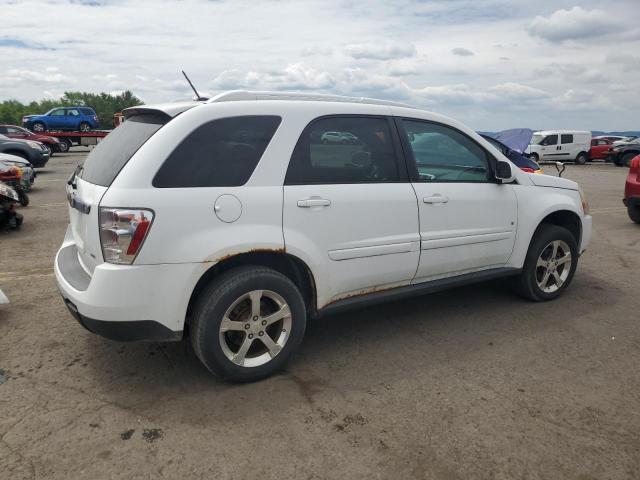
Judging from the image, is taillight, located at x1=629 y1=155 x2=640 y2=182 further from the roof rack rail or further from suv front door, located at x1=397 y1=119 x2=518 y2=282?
the roof rack rail

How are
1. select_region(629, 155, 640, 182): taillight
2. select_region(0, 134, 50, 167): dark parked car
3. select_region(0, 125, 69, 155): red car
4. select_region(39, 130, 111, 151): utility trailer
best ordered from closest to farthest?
select_region(629, 155, 640, 182): taillight, select_region(0, 134, 50, 167): dark parked car, select_region(0, 125, 69, 155): red car, select_region(39, 130, 111, 151): utility trailer

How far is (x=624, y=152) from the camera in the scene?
25.5 metres

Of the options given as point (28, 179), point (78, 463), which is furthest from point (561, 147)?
point (78, 463)

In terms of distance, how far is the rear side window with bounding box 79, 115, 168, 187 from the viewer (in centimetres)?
297

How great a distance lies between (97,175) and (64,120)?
2950cm

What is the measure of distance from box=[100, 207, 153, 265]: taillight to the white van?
25.3 m

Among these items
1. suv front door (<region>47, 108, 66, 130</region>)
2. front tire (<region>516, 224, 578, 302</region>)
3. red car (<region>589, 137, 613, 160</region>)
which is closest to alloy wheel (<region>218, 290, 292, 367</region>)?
front tire (<region>516, 224, 578, 302</region>)

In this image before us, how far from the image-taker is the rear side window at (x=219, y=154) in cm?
288

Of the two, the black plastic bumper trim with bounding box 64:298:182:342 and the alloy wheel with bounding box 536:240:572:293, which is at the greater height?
the black plastic bumper trim with bounding box 64:298:182:342

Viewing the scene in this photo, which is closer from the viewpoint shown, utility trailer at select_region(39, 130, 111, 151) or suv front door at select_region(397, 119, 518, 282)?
suv front door at select_region(397, 119, 518, 282)

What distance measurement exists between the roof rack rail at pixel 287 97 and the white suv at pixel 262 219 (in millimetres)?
14

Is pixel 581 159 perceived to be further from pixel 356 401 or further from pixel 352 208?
pixel 356 401

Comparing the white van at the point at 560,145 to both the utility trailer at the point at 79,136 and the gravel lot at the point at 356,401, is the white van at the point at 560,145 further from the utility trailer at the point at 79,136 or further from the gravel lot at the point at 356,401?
the gravel lot at the point at 356,401

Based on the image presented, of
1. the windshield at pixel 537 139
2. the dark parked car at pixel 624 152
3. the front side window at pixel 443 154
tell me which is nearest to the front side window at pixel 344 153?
the front side window at pixel 443 154
